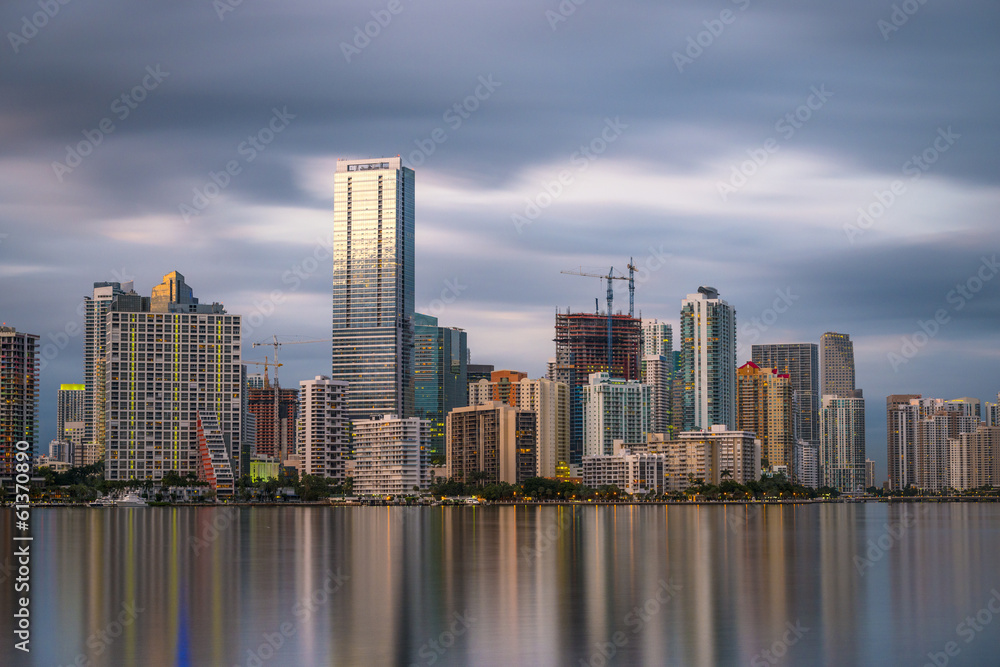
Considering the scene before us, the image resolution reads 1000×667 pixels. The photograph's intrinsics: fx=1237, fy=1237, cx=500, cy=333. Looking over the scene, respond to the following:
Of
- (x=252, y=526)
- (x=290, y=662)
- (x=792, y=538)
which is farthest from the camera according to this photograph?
(x=252, y=526)

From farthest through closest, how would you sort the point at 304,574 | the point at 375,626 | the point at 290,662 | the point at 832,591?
1. the point at 304,574
2. the point at 832,591
3. the point at 375,626
4. the point at 290,662

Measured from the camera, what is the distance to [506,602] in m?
63.6

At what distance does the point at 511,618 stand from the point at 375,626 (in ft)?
21.7

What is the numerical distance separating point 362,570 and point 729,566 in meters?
25.7

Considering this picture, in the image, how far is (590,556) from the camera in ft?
316

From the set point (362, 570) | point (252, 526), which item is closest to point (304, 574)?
point (362, 570)

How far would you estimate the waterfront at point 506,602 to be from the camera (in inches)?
1919

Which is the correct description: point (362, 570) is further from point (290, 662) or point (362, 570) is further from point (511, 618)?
point (290, 662)

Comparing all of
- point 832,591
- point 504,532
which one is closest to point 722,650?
point 832,591

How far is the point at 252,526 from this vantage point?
155125 millimetres

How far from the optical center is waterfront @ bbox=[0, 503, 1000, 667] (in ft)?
160

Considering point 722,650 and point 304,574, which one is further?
point 304,574

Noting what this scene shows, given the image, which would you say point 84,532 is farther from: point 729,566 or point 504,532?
point 729,566

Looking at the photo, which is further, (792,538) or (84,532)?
(84,532)
